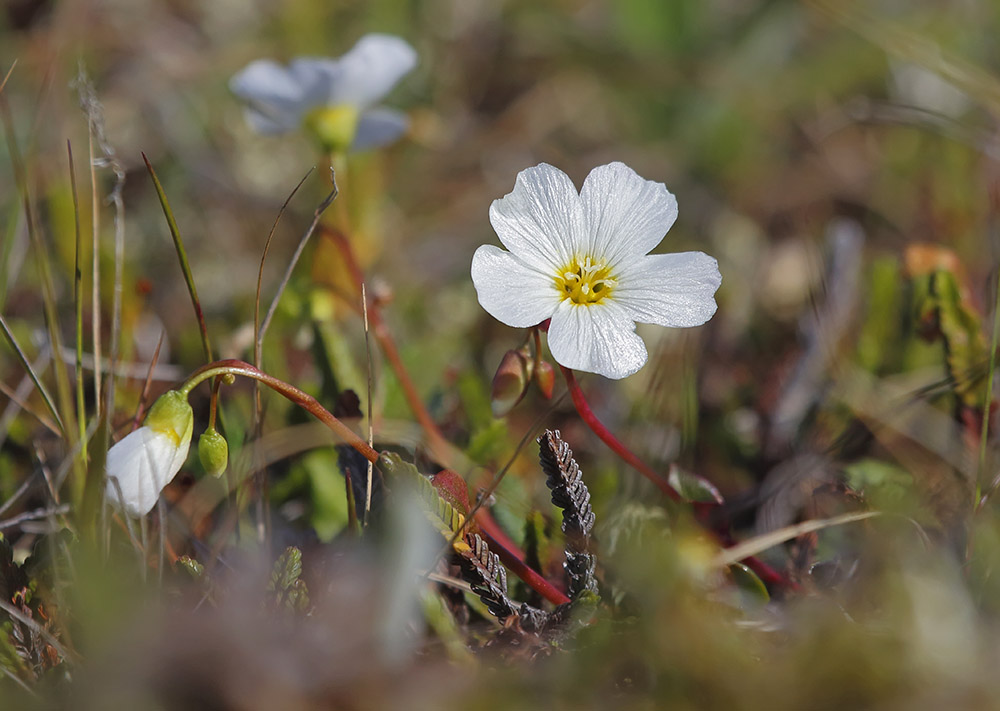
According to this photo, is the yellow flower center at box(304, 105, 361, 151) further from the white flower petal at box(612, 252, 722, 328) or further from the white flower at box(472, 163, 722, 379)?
the white flower petal at box(612, 252, 722, 328)

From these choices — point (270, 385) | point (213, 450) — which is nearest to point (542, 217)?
point (270, 385)

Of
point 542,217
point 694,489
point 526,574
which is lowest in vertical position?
point 526,574

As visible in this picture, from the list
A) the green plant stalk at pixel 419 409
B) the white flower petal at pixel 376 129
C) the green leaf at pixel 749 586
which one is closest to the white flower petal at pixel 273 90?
the white flower petal at pixel 376 129

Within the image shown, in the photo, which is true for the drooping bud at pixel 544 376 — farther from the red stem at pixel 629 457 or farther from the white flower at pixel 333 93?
the white flower at pixel 333 93

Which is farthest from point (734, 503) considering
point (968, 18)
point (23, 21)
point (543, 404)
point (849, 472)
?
point (23, 21)

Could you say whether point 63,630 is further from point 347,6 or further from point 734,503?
point 347,6

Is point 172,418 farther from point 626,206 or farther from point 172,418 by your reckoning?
point 626,206
